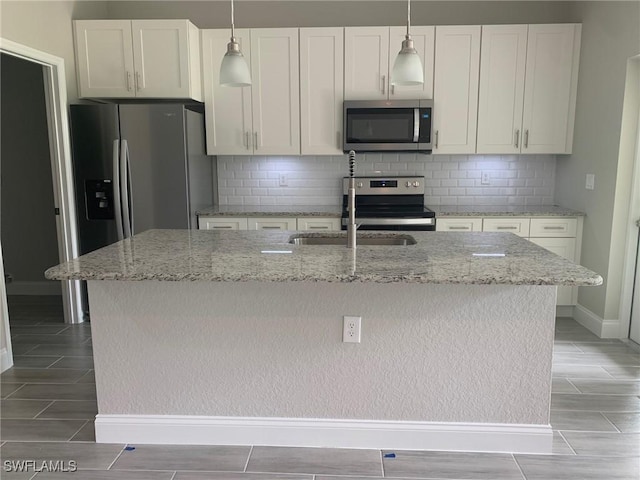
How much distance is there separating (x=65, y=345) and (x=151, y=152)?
157 cm

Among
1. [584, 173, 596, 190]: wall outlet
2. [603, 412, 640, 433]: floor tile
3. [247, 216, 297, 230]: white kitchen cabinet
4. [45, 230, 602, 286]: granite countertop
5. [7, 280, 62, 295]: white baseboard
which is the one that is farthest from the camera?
[7, 280, 62, 295]: white baseboard

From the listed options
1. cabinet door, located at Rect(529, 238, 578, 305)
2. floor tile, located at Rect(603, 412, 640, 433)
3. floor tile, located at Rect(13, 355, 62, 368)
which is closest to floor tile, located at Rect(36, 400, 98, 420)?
floor tile, located at Rect(13, 355, 62, 368)

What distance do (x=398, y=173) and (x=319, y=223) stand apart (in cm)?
97

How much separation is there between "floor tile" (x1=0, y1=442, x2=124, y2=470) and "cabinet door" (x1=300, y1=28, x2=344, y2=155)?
280 cm

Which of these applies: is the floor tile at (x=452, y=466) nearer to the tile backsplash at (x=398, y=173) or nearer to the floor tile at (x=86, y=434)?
the floor tile at (x=86, y=434)

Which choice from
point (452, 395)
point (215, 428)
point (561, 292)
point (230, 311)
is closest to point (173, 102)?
point (230, 311)

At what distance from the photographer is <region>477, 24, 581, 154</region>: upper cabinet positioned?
4012 millimetres

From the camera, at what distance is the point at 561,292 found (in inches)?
160

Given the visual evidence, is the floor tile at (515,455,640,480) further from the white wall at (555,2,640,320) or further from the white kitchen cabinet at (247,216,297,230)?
the white kitchen cabinet at (247,216,297,230)

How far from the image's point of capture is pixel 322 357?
2229 millimetres

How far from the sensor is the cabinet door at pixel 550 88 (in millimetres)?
3998

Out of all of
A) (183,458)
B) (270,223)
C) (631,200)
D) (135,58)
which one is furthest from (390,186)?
(183,458)

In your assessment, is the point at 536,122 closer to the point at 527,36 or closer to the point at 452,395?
the point at 527,36

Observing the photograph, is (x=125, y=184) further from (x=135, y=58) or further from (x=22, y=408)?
(x=22, y=408)
